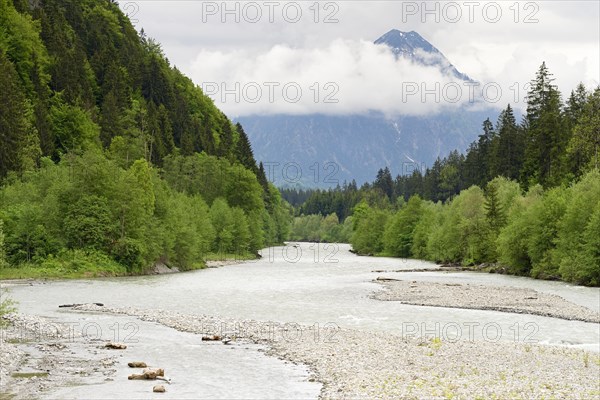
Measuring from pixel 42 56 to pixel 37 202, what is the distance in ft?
179

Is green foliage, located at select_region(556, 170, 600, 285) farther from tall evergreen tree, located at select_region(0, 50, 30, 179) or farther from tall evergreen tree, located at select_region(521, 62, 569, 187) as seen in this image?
tall evergreen tree, located at select_region(0, 50, 30, 179)

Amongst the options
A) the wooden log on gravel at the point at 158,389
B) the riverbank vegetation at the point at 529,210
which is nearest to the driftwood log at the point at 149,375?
the wooden log on gravel at the point at 158,389

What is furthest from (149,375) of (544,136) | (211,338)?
(544,136)

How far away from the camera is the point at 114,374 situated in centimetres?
2789

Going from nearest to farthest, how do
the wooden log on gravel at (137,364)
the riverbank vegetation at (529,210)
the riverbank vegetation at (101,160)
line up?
the wooden log on gravel at (137,364), the riverbank vegetation at (101,160), the riverbank vegetation at (529,210)

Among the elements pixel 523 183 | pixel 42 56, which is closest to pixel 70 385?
pixel 42 56

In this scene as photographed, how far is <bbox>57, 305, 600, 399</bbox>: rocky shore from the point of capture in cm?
2570

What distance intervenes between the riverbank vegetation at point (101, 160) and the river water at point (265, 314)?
24.5ft

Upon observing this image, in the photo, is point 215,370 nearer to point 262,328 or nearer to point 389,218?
point 262,328

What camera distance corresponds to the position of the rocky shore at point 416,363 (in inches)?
1012

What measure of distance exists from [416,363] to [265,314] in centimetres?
1931

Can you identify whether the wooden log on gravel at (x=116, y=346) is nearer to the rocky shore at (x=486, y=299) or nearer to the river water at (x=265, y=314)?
the river water at (x=265, y=314)

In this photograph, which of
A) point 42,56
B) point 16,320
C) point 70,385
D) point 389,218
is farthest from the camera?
point 389,218

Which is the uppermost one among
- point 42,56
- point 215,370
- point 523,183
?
point 42,56
